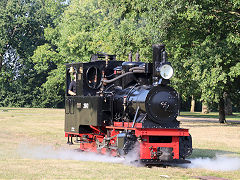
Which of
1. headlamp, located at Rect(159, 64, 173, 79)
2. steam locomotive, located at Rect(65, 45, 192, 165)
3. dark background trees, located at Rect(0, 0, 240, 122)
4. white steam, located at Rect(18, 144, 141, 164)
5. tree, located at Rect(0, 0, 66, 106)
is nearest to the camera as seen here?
steam locomotive, located at Rect(65, 45, 192, 165)

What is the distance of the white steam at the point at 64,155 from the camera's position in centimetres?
1339

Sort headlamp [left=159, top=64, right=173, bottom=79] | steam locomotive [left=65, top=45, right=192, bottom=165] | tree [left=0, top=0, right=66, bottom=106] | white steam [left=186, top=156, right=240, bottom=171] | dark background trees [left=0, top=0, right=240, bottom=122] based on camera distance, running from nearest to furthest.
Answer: white steam [left=186, top=156, right=240, bottom=171]
steam locomotive [left=65, top=45, right=192, bottom=165]
headlamp [left=159, top=64, right=173, bottom=79]
dark background trees [left=0, top=0, right=240, bottom=122]
tree [left=0, top=0, right=66, bottom=106]

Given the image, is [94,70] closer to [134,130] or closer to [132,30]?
[134,130]

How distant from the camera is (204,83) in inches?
1146

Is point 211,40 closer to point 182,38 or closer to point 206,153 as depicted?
point 182,38

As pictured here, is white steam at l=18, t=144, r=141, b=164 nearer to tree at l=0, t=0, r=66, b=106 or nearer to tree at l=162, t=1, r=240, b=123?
tree at l=162, t=1, r=240, b=123

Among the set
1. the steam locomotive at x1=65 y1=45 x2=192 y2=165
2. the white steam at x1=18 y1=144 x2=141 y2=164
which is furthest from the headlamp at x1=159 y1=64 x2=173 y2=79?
the white steam at x1=18 y1=144 x2=141 y2=164

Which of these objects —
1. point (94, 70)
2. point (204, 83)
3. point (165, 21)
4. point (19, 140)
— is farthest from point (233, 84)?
point (94, 70)

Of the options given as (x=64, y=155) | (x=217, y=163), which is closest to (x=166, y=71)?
(x=217, y=163)

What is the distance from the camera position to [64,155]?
15.5 m

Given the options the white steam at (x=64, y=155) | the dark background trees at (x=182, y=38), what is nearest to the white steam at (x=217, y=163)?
the white steam at (x=64, y=155)

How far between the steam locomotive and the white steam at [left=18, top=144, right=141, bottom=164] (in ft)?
0.65

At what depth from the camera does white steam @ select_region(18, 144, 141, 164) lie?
13394 millimetres

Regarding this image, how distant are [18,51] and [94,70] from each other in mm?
54092
